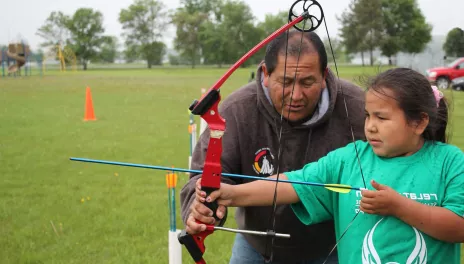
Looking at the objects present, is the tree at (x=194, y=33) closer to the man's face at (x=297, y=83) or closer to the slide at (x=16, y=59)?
the slide at (x=16, y=59)

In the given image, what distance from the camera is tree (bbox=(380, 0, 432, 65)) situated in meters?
3.85

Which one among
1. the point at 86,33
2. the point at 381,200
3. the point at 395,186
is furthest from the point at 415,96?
the point at 86,33

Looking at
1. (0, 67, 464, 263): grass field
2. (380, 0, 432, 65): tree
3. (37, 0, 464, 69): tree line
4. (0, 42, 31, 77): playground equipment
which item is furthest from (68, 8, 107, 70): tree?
(380, 0, 432, 65): tree

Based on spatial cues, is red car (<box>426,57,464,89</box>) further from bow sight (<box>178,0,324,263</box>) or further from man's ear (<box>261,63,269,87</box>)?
bow sight (<box>178,0,324,263</box>)

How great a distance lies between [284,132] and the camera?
2.63 meters

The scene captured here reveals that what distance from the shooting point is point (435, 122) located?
2.15m

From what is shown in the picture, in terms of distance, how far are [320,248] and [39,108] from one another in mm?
16136

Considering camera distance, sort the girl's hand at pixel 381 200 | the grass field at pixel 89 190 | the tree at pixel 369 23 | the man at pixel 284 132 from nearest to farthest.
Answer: the girl's hand at pixel 381 200, the man at pixel 284 132, the tree at pixel 369 23, the grass field at pixel 89 190

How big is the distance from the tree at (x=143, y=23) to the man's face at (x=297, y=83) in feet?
303

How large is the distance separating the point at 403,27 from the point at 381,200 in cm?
346

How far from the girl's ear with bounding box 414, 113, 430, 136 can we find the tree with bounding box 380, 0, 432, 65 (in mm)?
1549

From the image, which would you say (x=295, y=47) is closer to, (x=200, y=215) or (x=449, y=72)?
(x=200, y=215)

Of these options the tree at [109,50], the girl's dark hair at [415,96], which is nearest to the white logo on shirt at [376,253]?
the girl's dark hair at [415,96]

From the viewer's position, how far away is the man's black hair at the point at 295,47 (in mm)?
2371
